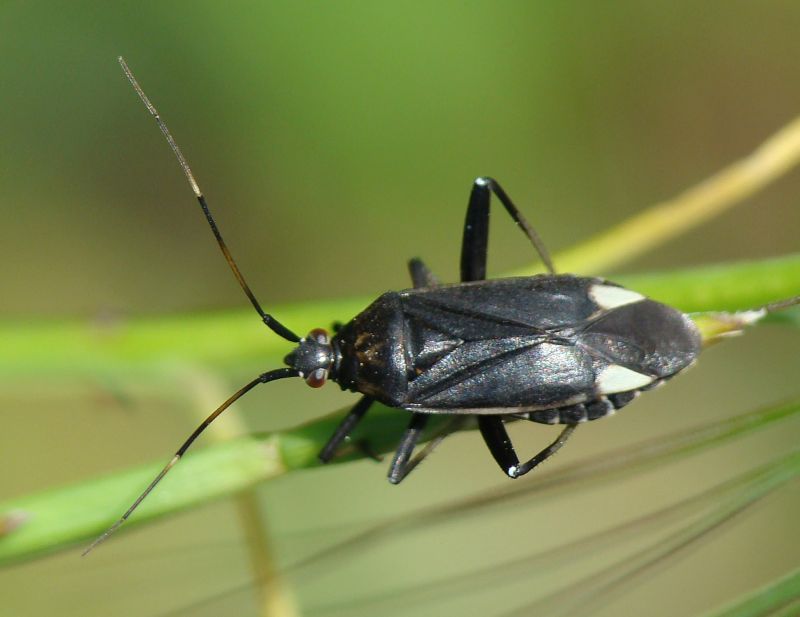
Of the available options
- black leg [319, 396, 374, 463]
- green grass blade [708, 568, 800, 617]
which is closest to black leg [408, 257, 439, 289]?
black leg [319, 396, 374, 463]

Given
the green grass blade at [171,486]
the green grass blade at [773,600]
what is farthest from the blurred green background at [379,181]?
the green grass blade at [773,600]

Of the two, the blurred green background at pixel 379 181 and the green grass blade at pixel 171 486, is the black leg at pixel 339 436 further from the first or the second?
the blurred green background at pixel 379 181

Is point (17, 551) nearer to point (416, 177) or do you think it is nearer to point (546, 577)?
point (546, 577)

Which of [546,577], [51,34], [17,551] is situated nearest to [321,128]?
[51,34]

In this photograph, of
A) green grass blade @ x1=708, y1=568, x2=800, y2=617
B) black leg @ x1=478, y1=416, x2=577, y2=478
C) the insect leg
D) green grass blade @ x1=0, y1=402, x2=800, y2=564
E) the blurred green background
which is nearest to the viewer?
green grass blade @ x1=708, y1=568, x2=800, y2=617

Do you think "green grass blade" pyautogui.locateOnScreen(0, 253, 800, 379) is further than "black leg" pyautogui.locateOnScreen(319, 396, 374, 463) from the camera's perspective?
Yes

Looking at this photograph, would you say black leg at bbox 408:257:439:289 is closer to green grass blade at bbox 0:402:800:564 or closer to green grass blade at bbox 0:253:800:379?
green grass blade at bbox 0:253:800:379

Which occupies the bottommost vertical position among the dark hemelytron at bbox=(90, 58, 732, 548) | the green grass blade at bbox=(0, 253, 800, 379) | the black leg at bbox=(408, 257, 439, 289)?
the dark hemelytron at bbox=(90, 58, 732, 548)

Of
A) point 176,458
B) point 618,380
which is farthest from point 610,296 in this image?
point 176,458
